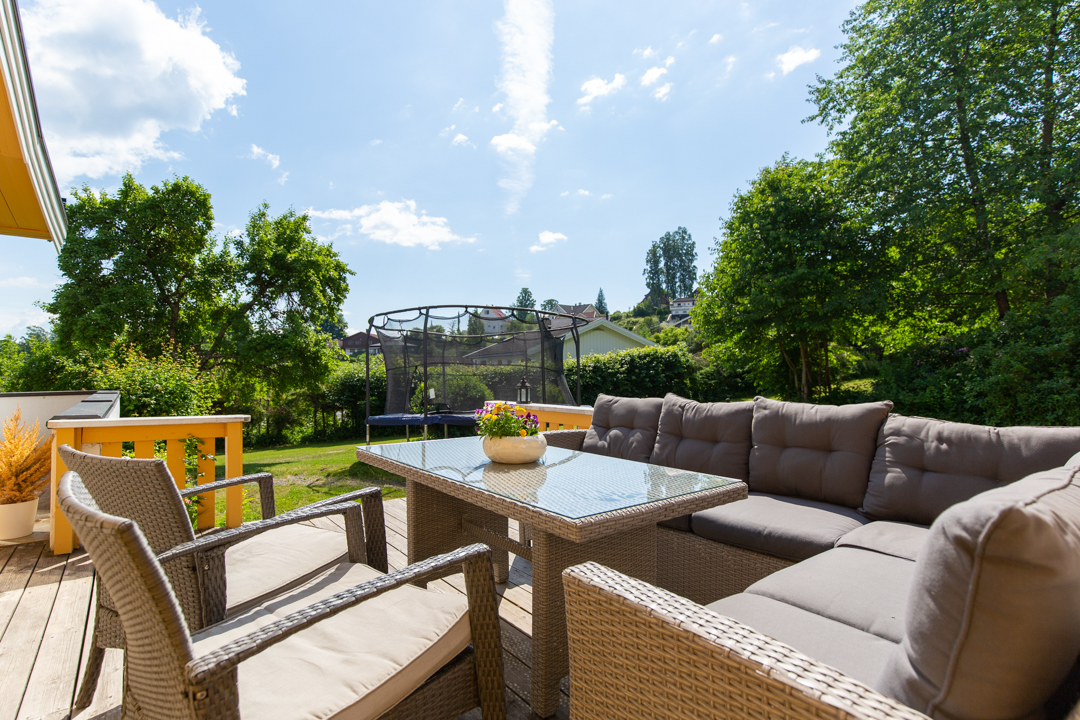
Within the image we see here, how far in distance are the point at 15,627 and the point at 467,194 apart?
939 centimetres

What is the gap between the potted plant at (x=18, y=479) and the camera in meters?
2.77

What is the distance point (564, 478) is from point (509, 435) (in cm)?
39

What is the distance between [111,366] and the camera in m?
4.90

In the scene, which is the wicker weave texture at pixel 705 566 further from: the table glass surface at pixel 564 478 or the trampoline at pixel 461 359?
the trampoline at pixel 461 359

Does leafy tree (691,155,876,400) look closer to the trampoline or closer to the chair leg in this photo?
the trampoline

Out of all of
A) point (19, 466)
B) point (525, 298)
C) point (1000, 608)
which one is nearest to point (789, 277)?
point (1000, 608)

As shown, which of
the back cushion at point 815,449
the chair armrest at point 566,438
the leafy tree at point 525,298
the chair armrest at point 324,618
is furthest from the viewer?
the leafy tree at point 525,298

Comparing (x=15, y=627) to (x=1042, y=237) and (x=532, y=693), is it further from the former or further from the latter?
(x=1042, y=237)

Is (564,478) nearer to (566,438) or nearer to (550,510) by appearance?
(550,510)

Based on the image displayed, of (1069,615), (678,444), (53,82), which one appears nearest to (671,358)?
(678,444)

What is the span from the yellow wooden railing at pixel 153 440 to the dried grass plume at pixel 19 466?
11cm

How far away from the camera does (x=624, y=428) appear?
10.3 feet

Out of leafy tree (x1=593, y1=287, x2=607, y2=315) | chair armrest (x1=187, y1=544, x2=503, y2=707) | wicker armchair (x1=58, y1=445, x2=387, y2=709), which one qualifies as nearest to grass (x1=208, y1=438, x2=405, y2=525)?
wicker armchair (x1=58, y1=445, x2=387, y2=709)

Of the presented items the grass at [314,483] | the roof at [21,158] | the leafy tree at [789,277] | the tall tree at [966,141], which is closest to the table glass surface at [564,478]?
the grass at [314,483]
